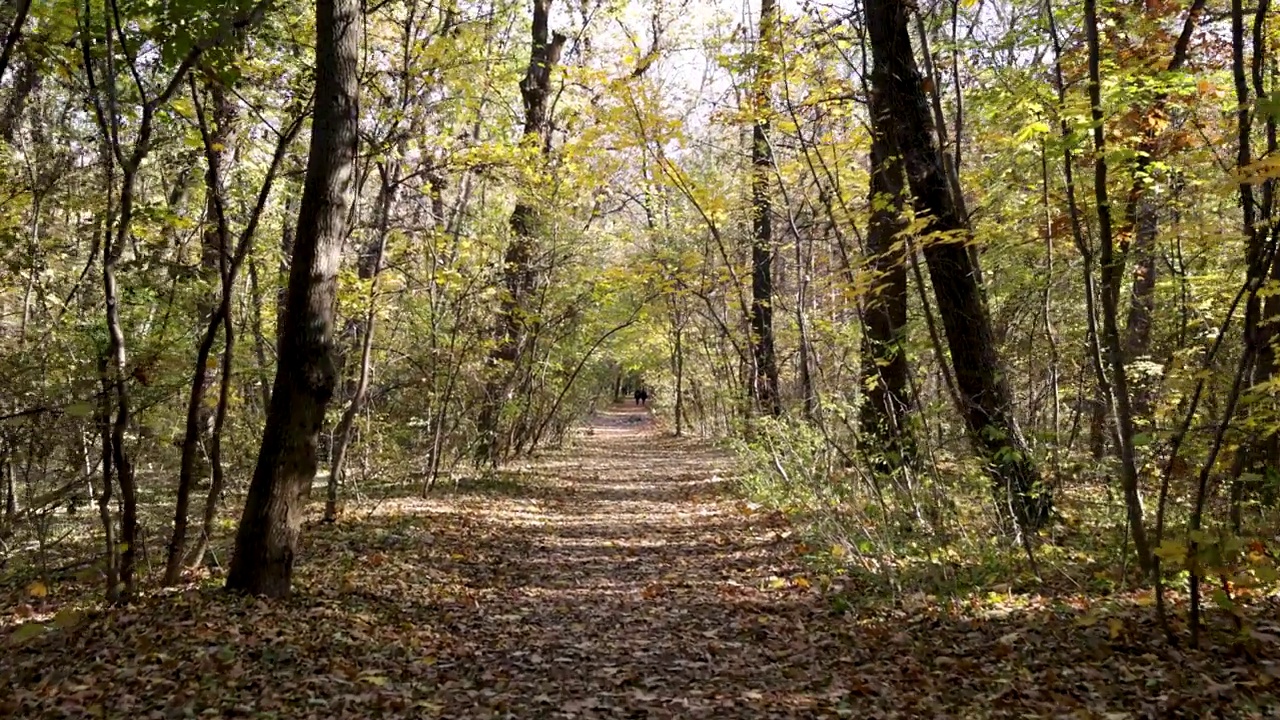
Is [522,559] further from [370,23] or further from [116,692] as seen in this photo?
[370,23]

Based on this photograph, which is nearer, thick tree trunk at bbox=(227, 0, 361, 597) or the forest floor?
the forest floor

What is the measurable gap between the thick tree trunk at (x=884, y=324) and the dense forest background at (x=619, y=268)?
0.06m

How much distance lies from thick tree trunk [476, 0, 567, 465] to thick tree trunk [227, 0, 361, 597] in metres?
6.33

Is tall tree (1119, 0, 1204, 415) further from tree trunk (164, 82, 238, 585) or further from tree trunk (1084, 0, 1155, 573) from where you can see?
tree trunk (164, 82, 238, 585)

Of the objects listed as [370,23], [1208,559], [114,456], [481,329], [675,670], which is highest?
[370,23]

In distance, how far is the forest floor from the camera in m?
4.12

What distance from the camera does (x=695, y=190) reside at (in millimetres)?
10367

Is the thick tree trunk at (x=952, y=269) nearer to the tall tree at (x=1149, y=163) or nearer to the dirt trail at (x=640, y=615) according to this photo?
the tall tree at (x=1149, y=163)

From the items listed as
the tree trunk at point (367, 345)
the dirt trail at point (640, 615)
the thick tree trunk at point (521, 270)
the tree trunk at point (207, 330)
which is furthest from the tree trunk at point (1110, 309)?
the thick tree trunk at point (521, 270)

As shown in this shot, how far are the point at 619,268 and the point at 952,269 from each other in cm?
783

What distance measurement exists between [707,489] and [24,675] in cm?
1036

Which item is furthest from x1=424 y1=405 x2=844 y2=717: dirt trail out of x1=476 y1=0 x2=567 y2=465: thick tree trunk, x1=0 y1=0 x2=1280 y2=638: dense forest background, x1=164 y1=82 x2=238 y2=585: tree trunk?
x1=164 y1=82 x2=238 y2=585: tree trunk

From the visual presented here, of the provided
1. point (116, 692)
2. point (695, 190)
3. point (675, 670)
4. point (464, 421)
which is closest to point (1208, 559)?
point (675, 670)

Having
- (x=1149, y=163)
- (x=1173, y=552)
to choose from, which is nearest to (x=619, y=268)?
(x=1149, y=163)
